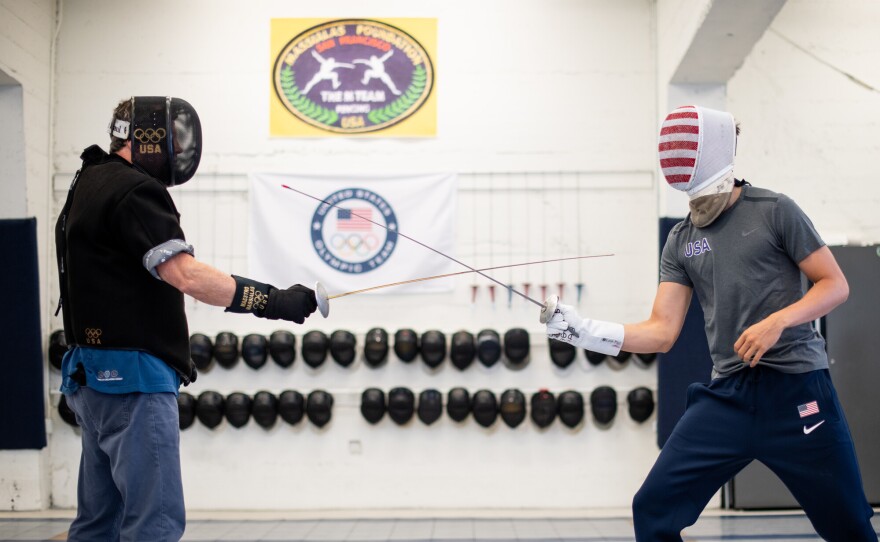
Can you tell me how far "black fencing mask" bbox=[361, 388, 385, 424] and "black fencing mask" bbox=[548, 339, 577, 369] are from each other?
117cm

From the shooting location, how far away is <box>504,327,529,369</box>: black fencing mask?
5273 mm

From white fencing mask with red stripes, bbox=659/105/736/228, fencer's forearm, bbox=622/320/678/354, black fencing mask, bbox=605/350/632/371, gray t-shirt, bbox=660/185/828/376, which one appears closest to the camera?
gray t-shirt, bbox=660/185/828/376

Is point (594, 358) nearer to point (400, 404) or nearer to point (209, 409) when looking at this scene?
point (400, 404)

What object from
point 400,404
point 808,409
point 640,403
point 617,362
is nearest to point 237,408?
point 400,404

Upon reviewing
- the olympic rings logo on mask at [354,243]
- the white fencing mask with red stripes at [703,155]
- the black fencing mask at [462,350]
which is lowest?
the black fencing mask at [462,350]

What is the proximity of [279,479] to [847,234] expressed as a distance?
4.20 meters

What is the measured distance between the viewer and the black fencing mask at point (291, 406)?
5.28 m

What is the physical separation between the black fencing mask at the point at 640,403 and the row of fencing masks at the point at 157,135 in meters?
3.61

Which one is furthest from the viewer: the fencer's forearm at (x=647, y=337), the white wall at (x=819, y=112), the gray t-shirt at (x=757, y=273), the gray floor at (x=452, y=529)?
the white wall at (x=819, y=112)

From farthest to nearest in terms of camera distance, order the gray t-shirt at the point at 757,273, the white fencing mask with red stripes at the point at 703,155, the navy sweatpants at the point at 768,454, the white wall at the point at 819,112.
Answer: the white wall at the point at 819,112 → the white fencing mask with red stripes at the point at 703,155 → the gray t-shirt at the point at 757,273 → the navy sweatpants at the point at 768,454

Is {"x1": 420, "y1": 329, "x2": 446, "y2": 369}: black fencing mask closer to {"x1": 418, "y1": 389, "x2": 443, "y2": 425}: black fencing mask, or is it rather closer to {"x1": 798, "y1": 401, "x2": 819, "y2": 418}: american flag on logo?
{"x1": 418, "y1": 389, "x2": 443, "y2": 425}: black fencing mask

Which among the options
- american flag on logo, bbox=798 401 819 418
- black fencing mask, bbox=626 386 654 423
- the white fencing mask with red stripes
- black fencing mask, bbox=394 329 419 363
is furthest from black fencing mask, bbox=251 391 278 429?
american flag on logo, bbox=798 401 819 418

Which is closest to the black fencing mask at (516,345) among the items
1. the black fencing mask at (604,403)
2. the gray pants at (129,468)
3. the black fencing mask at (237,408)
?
the black fencing mask at (604,403)

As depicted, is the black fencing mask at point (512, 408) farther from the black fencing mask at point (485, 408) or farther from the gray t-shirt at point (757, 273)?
the gray t-shirt at point (757, 273)
